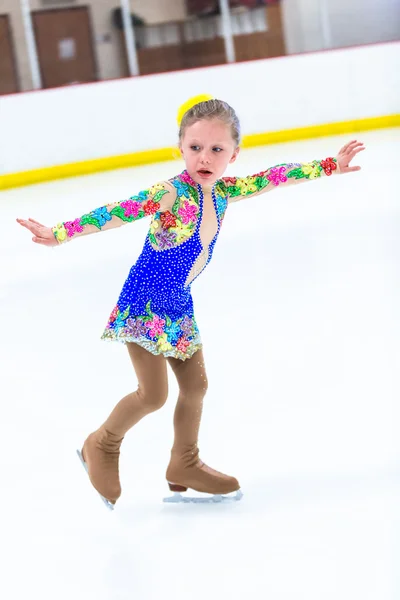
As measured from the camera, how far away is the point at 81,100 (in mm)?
8898

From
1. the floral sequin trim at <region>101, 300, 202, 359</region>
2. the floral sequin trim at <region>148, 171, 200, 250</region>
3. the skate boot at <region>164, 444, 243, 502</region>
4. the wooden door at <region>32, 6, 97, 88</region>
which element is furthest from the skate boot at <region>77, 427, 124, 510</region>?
the wooden door at <region>32, 6, 97, 88</region>

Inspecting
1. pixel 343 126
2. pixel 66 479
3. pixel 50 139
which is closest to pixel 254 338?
pixel 66 479

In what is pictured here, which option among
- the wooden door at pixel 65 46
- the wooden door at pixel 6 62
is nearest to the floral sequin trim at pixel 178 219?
the wooden door at pixel 6 62

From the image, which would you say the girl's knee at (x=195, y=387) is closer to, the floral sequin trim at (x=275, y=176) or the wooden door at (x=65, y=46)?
the floral sequin trim at (x=275, y=176)

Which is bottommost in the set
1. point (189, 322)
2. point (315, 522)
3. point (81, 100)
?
point (315, 522)

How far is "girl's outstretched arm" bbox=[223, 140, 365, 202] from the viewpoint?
2156mm

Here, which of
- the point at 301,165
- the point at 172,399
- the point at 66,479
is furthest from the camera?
the point at 172,399

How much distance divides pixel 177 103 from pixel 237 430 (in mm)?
7011

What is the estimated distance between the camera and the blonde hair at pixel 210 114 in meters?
2.03

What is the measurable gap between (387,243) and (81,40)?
5951mm

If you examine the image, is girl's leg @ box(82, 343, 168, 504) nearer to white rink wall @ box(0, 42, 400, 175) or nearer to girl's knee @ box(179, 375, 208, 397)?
girl's knee @ box(179, 375, 208, 397)

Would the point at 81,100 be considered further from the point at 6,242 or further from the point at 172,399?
the point at 172,399

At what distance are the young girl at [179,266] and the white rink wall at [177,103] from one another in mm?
6815

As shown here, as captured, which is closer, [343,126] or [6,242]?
[6,242]
